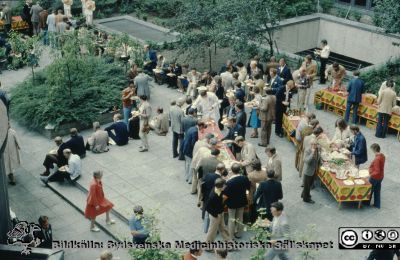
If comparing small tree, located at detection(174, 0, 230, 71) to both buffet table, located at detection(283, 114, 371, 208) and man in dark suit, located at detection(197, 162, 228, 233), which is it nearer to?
buffet table, located at detection(283, 114, 371, 208)

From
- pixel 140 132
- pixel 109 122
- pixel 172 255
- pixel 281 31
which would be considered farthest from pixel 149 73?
pixel 172 255

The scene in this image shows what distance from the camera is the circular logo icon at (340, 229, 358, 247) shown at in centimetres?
1342

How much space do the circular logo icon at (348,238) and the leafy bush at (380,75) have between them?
845 centimetres

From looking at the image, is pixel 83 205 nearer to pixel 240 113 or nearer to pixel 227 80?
pixel 240 113

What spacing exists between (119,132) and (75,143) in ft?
5.28

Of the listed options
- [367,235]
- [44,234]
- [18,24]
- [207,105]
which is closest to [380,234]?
[367,235]

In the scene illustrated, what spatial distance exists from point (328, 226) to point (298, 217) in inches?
29.0

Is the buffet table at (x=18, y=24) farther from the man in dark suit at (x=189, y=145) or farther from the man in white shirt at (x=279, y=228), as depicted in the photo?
the man in white shirt at (x=279, y=228)

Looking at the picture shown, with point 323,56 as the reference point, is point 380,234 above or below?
below

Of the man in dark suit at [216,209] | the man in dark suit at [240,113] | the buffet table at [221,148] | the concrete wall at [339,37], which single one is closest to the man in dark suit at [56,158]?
the buffet table at [221,148]

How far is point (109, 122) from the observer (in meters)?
20.7

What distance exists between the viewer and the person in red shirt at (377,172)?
47.3ft

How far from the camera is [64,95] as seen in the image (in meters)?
20.1

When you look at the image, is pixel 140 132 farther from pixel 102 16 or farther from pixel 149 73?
pixel 102 16
